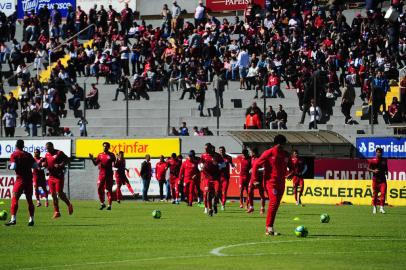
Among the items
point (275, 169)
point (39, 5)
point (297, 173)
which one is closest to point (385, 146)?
point (297, 173)

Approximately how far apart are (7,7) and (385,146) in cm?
2868

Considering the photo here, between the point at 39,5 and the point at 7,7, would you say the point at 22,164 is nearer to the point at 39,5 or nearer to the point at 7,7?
the point at 39,5

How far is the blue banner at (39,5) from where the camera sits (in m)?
60.5

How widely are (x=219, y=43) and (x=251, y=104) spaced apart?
5.98m

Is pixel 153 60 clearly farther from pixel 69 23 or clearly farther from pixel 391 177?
pixel 391 177

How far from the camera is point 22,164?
25.6 meters

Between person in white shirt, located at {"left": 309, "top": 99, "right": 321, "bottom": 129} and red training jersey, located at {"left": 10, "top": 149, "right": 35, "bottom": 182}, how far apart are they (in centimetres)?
1963

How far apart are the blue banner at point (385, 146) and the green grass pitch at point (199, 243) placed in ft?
37.1

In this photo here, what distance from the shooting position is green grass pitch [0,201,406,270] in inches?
638

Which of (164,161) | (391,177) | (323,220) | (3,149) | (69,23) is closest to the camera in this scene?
(323,220)

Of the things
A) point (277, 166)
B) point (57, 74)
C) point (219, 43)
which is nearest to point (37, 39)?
point (57, 74)

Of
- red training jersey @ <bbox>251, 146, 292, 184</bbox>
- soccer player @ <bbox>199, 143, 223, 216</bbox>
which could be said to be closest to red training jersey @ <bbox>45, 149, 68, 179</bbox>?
soccer player @ <bbox>199, 143, 223, 216</bbox>

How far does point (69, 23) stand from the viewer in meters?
57.8

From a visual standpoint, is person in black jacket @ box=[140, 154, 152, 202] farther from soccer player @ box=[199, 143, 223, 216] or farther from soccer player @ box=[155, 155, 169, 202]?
soccer player @ box=[199, 143, 223, 216]
